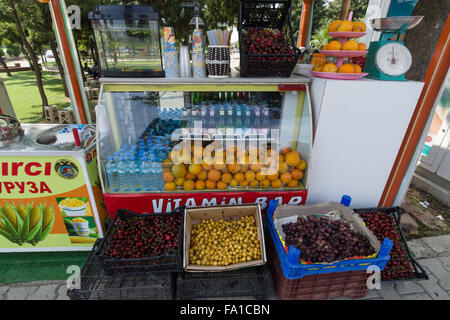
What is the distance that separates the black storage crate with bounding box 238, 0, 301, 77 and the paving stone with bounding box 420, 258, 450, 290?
9.48 ft

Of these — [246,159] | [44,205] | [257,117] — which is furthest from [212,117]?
[44,205]

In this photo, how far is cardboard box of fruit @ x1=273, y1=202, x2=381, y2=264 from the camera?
2.11m

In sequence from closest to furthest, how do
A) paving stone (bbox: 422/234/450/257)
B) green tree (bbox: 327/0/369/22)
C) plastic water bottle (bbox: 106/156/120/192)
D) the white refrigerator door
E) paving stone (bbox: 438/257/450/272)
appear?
the white refrigerator door → plastic water bottle (bbox: 106/156/120/192) → paving stone (bbox: 438/257/450/272) → paving stone (bbox: 422/234/450/257) → green tree (bbox: 327/0/369/22)

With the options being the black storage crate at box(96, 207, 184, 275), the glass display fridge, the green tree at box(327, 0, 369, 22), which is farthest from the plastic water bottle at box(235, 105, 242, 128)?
the green tree at box(327, 0, 369, 22)

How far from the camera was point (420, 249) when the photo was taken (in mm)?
3074

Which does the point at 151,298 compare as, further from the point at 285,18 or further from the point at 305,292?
the point at 285,18

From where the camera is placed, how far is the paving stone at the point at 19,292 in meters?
2.38

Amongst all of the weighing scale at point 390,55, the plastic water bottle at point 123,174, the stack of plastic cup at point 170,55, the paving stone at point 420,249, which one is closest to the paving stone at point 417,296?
the paving stone at point 420,249

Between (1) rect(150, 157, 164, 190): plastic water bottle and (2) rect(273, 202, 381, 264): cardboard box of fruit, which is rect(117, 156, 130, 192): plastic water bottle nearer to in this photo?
(1) rect(150, 157, 164, 190): plastic water bottle

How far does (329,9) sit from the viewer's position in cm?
3188

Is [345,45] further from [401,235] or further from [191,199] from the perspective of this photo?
[191,199]

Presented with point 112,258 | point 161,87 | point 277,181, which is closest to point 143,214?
point 112,258

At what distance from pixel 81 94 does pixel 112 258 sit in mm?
2438

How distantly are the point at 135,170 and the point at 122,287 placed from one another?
1.17m
